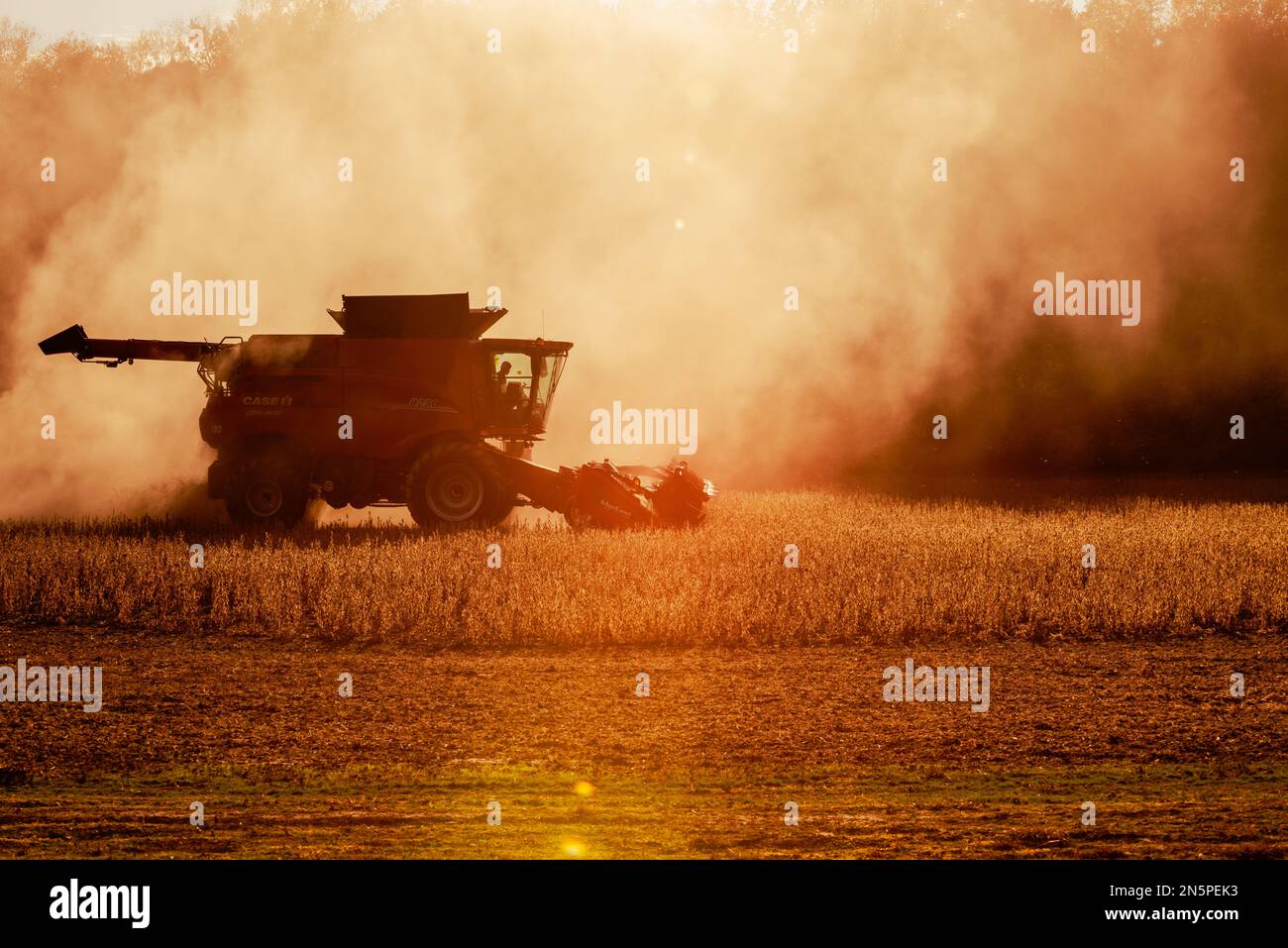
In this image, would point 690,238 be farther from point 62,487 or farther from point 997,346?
point 62,487

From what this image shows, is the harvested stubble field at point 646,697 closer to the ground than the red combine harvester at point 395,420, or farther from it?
closer to the ground

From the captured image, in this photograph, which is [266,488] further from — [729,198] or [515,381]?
[729,198]

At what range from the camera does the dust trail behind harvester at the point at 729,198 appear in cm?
3059

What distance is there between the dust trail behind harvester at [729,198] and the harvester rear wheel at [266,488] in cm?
793

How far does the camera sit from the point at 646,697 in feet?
38.1

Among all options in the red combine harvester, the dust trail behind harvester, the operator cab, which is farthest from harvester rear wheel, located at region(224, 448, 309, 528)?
the dust trail behind harvester

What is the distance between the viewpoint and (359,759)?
9586 millimetres

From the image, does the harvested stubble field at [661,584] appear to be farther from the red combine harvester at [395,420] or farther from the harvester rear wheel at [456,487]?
the red combine harvester at [395,420]

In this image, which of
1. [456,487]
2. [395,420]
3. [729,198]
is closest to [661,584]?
[456,487]

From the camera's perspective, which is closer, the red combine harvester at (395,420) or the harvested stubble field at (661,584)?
the harvested stubble field at (661,584)

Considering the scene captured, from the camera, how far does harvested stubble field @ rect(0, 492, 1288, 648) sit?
1434 centimetres

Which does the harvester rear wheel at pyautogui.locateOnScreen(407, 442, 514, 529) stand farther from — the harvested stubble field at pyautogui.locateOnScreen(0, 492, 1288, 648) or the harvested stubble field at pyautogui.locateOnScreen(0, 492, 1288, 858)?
the harvested stubble field at pyautogui.locateOnScreen(0, 492, 1288, 858)

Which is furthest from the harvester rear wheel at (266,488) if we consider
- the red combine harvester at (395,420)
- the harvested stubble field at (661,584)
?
the harvested stubble field at (661,584)

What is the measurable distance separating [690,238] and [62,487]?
14198 millimetres
